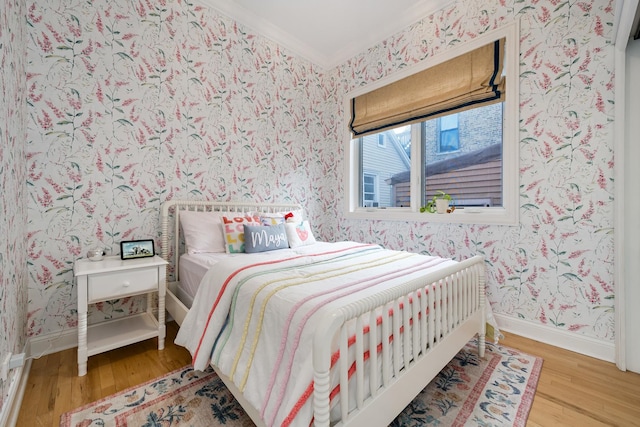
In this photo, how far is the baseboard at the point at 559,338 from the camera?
6.04 feet

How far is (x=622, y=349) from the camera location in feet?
5.69

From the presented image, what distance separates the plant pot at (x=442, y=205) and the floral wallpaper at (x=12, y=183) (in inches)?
115

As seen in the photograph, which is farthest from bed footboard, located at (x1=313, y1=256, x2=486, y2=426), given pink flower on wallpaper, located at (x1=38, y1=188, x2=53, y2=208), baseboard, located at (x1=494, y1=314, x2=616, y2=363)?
pink flower on wallpaper, located at (x1=38, y1=188, x2=53, y2=208)

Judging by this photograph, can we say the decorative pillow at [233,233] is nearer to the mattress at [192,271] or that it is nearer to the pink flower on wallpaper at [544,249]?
the mattress at [192,271]

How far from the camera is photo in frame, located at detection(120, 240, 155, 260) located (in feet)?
6.58

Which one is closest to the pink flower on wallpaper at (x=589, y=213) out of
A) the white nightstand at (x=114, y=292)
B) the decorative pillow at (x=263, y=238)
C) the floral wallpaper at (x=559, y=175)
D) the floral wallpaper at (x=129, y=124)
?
the floral wallpaper at (x=559, y=175)

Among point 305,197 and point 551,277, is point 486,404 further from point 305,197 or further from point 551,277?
point 305,197

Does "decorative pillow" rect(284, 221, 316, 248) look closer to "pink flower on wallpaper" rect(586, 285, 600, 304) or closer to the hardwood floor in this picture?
the hardwood floor

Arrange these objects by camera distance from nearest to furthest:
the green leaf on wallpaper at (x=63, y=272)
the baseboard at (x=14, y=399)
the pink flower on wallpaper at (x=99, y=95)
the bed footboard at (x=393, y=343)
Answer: the bed footboard at (x=393, y=343), the baseboard at (x=14, y=399), the green leaf on wallpaper at (x=63, y=272), the pink flower on wallpaper at (x=99, y=95)

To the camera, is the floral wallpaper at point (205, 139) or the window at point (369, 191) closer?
the floral wallpaper at point (205, 139)

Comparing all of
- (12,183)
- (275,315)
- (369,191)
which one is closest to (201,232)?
(12,183)

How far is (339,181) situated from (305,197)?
19.7 inches

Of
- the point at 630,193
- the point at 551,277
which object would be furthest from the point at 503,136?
the point at 551,277

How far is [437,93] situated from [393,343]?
239 centimetres
